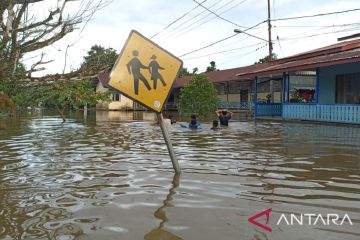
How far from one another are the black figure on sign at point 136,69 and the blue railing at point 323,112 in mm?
13671

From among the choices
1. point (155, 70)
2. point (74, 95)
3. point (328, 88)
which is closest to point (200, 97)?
point (328, 88)

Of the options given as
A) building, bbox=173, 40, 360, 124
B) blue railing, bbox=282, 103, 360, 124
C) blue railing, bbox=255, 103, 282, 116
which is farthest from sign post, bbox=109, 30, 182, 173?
blue railing, bbox=255, 103, 282, 116

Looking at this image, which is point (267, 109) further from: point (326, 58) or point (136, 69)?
point (136, 69)

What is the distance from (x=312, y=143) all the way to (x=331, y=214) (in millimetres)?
7232

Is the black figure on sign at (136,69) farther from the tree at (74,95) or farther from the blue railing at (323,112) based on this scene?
the blue railing at (323,112)

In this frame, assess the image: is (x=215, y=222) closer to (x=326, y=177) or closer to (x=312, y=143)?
(x=326, y=177)

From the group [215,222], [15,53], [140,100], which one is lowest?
[215,222]

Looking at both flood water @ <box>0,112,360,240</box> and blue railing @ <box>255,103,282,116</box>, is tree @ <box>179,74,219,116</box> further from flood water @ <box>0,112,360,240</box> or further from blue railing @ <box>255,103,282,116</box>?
flood water @ <box>0,112,360,240</box>

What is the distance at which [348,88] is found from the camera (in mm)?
19688

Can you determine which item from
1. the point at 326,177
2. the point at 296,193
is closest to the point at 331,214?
the point at 296,193

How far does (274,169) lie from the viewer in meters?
7.18

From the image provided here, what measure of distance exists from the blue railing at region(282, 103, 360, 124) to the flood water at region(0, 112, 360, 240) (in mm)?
8200

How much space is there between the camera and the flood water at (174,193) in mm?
3898

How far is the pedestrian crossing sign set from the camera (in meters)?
5.70
